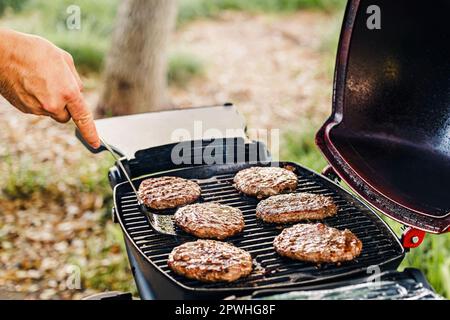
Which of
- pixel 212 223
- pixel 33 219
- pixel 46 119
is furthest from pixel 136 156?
pixel 46 119

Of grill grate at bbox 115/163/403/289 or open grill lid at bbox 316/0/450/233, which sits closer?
grill grate at bbox 115/163/403/289

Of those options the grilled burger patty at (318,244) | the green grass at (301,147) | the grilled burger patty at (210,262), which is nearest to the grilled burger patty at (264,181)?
the grilled burger patty at (318,244)

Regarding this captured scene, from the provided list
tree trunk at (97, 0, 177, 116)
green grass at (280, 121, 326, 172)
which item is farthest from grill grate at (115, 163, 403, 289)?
tree trunk at (97, 0, 177, 116)

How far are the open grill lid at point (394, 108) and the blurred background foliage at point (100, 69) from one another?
1.36 meters

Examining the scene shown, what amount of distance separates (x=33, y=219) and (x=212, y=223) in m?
3.05

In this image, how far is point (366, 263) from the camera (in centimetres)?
246

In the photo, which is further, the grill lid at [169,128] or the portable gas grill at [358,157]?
the grill lid at [169,128]

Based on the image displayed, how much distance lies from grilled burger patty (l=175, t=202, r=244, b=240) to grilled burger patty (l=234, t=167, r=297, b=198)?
0.19m

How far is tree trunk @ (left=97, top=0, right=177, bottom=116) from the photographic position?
6.16 m

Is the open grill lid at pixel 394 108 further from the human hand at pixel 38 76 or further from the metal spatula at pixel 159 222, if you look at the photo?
the human hand at pixel 38 76

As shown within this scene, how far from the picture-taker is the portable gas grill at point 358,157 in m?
2.55

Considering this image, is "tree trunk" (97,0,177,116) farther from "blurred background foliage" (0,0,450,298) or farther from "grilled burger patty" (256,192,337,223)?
"grilled burger patty" (256,192,337,223)

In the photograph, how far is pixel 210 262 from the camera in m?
2.40
